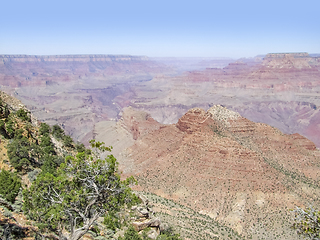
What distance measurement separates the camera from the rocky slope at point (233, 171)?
157 feet

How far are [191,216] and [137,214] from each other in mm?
23891

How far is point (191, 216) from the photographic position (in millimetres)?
45594

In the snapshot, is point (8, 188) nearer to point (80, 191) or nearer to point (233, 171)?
point (80, 191)

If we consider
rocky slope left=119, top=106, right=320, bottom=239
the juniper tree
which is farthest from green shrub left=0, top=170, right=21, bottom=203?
rocky slope left=119, top=106, right=320, bottom=239

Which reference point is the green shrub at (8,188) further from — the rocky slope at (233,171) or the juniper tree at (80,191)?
the rocky slope at (233,171)

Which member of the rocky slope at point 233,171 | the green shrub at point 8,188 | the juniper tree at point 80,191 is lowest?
the rocky slope at point 233,171

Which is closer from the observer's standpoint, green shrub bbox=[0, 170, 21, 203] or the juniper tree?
the juniper tree

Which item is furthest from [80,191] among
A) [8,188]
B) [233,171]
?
[233,171]

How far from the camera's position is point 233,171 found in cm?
5481

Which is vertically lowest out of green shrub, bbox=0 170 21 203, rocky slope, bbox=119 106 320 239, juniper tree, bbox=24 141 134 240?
rocky slope, bbox=119 106 320 239

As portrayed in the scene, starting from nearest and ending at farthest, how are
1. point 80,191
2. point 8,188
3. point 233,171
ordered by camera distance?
point 80,191 → point 8,188 → point 233,171

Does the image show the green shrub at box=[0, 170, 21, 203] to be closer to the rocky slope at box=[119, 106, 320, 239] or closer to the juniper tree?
the juniper tree

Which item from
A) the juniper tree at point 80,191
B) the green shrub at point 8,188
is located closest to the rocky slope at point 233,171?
the juniper tree at point 80,191

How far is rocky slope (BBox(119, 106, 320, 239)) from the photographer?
1885 inches
